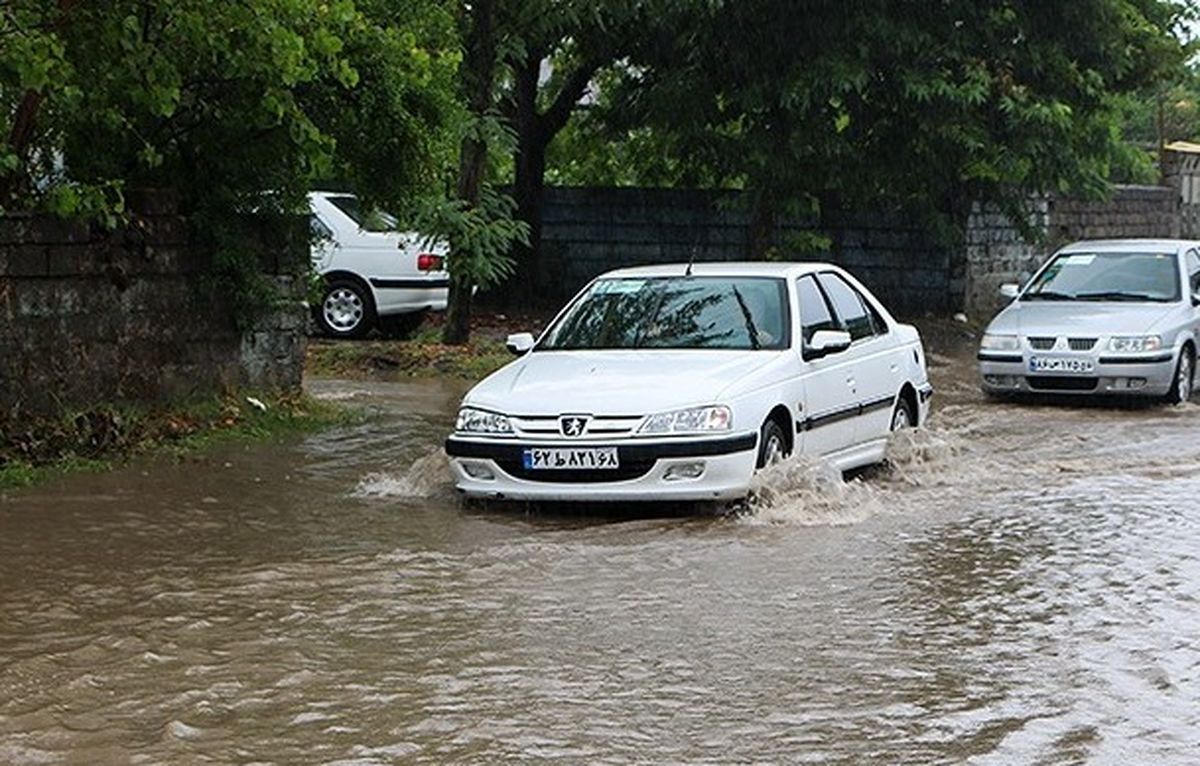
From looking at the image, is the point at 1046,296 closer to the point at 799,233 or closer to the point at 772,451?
the point at 799,233

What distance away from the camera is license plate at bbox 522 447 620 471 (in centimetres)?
1047

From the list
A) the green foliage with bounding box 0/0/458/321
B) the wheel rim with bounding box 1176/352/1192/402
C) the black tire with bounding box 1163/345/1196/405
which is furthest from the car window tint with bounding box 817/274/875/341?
the wheel rim with bounding box 1176/352/1192/402

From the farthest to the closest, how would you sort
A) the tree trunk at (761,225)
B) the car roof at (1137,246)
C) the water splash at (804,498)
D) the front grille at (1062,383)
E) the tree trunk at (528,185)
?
the tree trunk at (528,185), the tree trunk at (761,225), the car roof at (1137,246), the front grille at (1062,383), the water splash at (804,498)

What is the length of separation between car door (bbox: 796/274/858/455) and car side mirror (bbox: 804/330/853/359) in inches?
1.2

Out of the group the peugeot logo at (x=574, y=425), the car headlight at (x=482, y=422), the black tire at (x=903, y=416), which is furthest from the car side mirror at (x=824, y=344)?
the car headlight at (x=482, y=422)

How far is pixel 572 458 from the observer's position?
1052 centimetres

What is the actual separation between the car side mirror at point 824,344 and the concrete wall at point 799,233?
42.7ft

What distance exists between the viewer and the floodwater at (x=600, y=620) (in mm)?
6562

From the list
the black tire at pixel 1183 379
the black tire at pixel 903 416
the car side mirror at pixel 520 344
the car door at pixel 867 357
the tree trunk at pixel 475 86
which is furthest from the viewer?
the tree trunk at pixel 475 86

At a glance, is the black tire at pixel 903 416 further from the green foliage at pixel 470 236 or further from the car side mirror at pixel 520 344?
the green foliage at pixel 470 236

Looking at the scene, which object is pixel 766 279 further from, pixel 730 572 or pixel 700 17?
pixel 700 17

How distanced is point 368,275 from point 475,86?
3061 mm

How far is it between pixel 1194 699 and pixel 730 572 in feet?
9.13

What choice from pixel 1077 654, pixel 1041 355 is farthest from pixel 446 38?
pixel 1077 654
